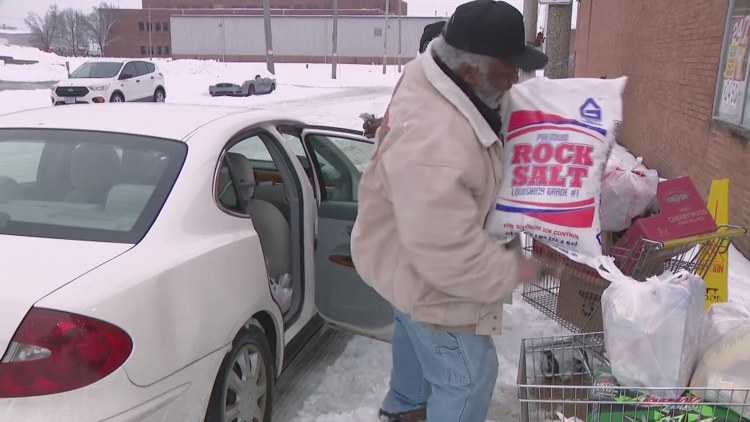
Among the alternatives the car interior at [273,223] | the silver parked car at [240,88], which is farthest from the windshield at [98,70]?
the car interior at [273,223]

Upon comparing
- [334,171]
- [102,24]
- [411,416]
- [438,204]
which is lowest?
[411,416]

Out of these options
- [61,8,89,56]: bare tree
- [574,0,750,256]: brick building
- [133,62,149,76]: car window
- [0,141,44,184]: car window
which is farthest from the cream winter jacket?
[61,8,89,56]: bare tree

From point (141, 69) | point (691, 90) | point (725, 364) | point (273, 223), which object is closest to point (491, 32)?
point (725, 364)

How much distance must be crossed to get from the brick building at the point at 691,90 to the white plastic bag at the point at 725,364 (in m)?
4.07

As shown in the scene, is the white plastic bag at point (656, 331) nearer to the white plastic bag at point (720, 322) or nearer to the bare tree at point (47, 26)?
the white plastic bag at point (720, 322)

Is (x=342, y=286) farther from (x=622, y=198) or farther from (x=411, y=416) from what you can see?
(x=622, y=198)

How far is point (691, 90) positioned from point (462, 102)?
7251mm

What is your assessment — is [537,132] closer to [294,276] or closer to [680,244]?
[680,244]

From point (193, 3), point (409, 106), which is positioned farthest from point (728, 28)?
point (193, 3)

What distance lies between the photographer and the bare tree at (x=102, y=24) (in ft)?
251

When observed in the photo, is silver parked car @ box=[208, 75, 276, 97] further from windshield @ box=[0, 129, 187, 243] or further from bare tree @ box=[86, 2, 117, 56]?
bare tree @ box=[86, 2, 117, 56]

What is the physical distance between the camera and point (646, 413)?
1978 mm

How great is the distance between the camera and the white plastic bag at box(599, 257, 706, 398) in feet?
6.61

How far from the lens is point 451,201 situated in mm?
1898
